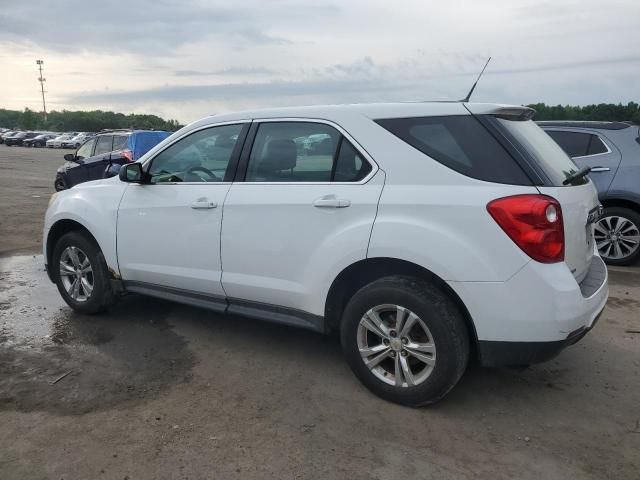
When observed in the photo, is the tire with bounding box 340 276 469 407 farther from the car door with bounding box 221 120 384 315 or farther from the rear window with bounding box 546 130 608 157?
the rear window with bounding box 546 130 608 157

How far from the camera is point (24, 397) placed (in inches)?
140

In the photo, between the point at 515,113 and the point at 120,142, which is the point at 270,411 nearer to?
the point at 515,113

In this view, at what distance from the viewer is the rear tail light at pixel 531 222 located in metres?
2.93

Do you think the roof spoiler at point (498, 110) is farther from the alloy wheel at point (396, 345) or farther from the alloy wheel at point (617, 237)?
the alloy wheel at point (617, 237)

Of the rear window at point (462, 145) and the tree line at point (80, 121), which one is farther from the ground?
the rear window at point (462, 145)

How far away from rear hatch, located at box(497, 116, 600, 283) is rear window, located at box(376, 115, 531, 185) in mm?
130

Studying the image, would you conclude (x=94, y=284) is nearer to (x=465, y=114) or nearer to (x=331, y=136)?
(x=331, y=136)

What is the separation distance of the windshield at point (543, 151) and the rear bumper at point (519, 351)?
879 millimetres

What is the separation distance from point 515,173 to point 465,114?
468mm

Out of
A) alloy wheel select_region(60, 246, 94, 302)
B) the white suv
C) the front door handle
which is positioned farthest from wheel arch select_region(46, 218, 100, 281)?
the front door handle

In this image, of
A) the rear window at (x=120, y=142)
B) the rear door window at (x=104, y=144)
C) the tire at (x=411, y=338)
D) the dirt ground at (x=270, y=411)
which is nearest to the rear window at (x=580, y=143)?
the dirt ground at (x=270, y=411)

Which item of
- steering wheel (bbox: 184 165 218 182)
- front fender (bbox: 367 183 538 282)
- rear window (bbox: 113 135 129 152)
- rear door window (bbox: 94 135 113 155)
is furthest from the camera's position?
rear door window (bbox: 94 135 113 155)

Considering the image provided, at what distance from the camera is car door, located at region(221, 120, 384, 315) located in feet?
11.2

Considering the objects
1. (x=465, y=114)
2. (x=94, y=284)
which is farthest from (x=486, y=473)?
(x=94, y=284)
